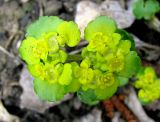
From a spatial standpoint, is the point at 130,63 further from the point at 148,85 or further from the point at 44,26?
the point at 148,85

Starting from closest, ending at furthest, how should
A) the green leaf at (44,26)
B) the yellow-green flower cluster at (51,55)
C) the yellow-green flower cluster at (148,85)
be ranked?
the yellow-green flower cluster at (51,55) < the green leaf at (44,26) < the yellow-green flower cluster at (148,85)

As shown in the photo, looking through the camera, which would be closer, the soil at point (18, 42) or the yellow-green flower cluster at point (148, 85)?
the yellow-green flower cluster at point (148, 85)

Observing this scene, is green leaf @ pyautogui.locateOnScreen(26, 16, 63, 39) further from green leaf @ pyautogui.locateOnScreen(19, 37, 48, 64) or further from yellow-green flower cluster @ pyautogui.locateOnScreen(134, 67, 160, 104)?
yellow-green flower cluster @ pyautogui.locateOnScreen(134, 67, 160, 104)

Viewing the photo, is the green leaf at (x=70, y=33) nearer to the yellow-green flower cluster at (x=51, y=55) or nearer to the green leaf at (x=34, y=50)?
the yellow-green flower cluster at (x=51, y=55)

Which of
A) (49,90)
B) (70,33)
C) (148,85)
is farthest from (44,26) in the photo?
(148,85)

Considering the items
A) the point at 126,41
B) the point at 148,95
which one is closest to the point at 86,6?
the point at 148,95

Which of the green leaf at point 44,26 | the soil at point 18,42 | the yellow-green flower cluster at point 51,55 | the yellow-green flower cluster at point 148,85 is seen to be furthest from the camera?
the soil at point 18,42

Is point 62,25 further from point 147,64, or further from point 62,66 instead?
point 147,64

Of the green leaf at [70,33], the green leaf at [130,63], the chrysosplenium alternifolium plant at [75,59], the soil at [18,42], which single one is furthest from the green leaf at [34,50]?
the soil at [18,42]

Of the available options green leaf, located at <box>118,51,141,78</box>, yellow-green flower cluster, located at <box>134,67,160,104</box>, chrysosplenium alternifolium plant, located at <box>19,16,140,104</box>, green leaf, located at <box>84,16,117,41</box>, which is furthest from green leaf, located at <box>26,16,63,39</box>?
yellow-green flower cluster, located at <box>134,67,160,104</box>
